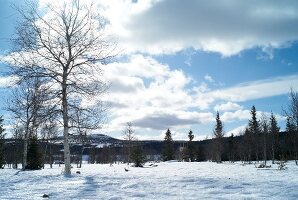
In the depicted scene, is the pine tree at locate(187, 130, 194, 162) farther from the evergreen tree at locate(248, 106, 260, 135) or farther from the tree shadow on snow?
the tree shadow on snow

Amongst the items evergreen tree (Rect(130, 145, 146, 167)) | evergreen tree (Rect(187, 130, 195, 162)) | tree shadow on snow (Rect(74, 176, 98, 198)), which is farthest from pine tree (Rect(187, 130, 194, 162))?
tree shadow on snow (Rect(74, 176, 98, 198))

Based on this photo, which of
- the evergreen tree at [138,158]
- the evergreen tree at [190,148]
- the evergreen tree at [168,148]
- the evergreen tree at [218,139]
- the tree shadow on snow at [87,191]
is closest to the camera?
the tree shadow on snow at [87,191]

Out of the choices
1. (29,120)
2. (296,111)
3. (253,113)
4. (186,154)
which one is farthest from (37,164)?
(253,113)

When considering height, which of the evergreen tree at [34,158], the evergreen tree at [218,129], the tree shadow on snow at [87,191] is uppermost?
the evergreen tree at [218,129]

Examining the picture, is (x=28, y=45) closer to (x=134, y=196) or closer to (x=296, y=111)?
(x=134, y=196)

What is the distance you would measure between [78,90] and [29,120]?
15.1 m

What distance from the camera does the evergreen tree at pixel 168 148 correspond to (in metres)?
92.3

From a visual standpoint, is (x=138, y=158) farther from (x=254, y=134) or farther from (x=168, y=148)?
(x=168, y=148)

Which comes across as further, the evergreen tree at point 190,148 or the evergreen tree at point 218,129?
the evergreen tree at point 190,148

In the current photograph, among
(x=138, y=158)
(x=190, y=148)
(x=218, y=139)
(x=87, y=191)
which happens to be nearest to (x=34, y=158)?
(x=138, y=158)

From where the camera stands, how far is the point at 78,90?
19.3 metres

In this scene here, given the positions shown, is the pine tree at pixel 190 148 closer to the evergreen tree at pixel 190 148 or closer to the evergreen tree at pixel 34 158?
the evergreen tree at pixel 190 148

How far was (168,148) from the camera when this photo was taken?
307ft

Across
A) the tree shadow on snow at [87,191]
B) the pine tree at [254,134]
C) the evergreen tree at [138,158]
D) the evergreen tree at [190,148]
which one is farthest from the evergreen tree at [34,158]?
the evergreen tree at [190,148]
